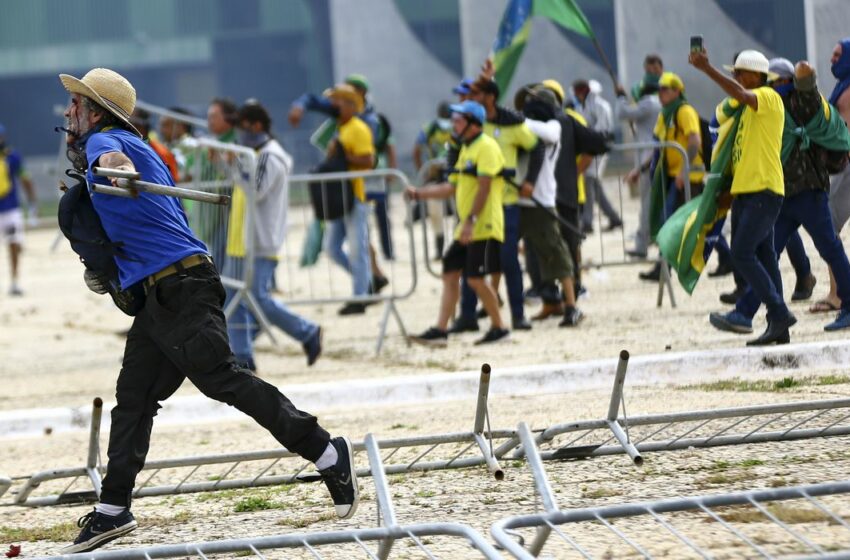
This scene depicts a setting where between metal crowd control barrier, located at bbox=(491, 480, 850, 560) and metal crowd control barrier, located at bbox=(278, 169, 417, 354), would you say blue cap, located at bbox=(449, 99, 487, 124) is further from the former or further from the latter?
metal crowd control barrier, located at bbox=(491, 480, 850, 560)

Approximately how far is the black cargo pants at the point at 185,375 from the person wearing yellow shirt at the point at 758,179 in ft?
11.6

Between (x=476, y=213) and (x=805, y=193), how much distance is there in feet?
7.73

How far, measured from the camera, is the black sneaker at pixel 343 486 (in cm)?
A: 580

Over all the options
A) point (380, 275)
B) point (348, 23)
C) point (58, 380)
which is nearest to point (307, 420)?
point (58, 380)

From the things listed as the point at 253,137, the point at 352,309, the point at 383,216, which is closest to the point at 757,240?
the point at 253,137

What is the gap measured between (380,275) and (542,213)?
286 centimetres

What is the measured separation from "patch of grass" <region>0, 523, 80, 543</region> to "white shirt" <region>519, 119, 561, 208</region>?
5.55 m

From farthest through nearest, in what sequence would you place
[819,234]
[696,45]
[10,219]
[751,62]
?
[10,219] → [819,234] → [751,62] → [696,45]

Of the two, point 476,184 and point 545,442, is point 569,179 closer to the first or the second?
point 476,184

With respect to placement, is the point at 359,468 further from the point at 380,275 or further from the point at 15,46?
the point at 15,46

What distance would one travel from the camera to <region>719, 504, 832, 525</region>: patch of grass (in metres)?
5.18

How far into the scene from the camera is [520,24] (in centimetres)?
1239

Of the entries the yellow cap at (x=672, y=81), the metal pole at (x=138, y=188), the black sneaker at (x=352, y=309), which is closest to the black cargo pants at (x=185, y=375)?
the metal pole at (x=138, y=188)

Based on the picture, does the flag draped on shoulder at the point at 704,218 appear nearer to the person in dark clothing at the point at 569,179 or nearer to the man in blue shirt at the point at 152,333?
the person in dark clothing at the point at 569,179
